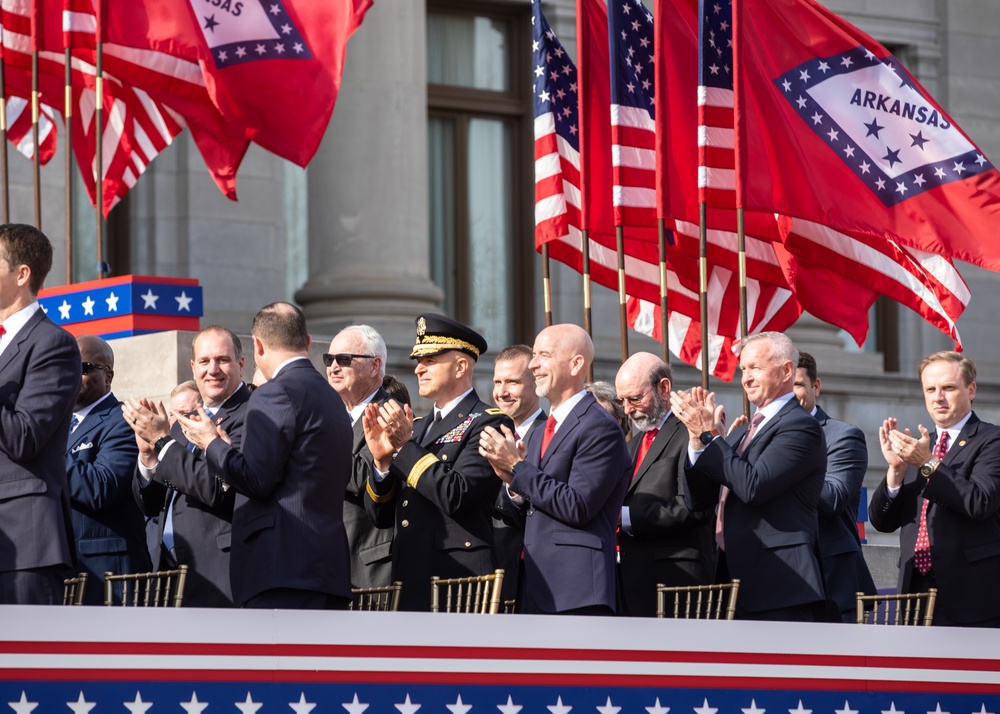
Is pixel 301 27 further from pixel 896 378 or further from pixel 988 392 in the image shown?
pixel 988 392

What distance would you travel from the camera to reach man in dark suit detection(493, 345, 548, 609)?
8.49 meters

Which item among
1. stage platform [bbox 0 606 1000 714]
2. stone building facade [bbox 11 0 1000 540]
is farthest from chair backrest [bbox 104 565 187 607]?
stone building facade [bbox 11 0 1000 540]

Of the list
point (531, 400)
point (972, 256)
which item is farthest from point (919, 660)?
point (972, 256)

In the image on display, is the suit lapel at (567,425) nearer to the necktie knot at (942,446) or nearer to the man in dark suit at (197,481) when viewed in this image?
the man in dark suit at (197,481)

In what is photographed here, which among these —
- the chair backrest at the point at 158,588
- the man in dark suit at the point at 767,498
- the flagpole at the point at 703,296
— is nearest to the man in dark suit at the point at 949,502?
the man in dark suit at the point at 767,498

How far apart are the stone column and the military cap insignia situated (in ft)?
29.5

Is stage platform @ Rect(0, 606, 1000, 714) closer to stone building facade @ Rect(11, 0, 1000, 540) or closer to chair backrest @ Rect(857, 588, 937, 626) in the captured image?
chair backrest @ Rect(857, 588, 937, 626)

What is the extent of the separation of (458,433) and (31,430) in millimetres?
2165

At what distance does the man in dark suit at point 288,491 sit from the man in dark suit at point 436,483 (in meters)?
0.79

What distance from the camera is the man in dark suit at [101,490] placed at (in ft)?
26.5

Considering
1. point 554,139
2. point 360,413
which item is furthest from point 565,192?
point 360,413

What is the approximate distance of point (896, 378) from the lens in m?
19.3

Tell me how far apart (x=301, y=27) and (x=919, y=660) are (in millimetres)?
6808

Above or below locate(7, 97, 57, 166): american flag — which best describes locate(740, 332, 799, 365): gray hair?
below
